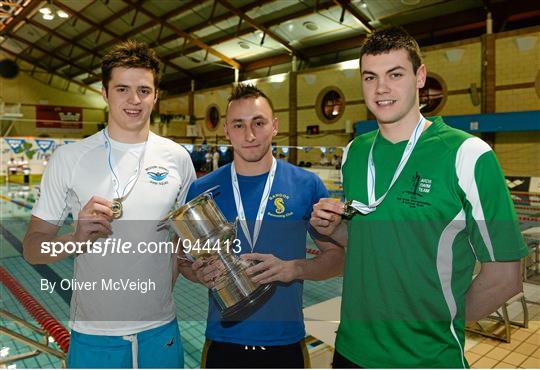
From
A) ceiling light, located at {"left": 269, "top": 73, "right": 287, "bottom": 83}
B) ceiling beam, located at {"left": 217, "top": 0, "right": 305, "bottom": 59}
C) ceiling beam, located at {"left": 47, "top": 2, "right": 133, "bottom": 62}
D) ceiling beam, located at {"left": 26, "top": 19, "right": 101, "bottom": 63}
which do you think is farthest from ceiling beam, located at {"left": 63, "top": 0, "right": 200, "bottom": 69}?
ceiling light, located at {"left": 269, "top": 73, "right": 287, "bottom": 83}

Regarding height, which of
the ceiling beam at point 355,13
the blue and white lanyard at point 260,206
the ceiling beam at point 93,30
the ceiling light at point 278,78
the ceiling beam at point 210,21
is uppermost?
the ceiling beam at point 93,30

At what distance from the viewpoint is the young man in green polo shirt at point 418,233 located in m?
1.42

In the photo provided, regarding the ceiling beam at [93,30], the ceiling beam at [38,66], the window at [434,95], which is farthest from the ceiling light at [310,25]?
the ceiling beam at [38,66]

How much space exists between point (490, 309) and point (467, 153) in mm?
582

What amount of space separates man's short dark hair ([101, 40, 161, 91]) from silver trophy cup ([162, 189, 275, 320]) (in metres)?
0.71

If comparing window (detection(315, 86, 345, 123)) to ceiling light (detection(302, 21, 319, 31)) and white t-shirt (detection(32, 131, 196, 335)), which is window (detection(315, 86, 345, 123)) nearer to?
ceiling light (detection(302, 21, 319, 31))

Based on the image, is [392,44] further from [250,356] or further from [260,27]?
[260,27]

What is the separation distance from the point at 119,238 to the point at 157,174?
13.0 inches

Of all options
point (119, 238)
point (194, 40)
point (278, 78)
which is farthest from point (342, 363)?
point (194, 40)

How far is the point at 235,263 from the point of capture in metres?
1.55

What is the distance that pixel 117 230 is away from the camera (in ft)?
5.83

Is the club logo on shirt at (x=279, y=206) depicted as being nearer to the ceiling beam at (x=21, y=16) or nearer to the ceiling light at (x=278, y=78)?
the ceiling light at (x=278, y=78)

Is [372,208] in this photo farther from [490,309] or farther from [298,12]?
[298,12]

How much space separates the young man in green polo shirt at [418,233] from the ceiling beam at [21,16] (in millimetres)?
19882
